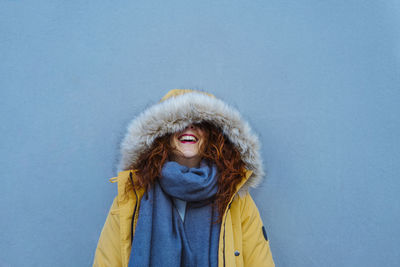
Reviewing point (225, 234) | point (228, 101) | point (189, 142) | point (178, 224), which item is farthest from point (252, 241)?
point (228, 101)

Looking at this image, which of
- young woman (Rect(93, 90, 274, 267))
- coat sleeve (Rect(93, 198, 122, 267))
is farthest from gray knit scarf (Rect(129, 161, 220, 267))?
coat sleeve (Rect(93, 198, 122, 267))

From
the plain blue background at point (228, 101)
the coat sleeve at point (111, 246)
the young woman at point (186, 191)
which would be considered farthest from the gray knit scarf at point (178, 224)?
the plain blue background at point (228, 101)

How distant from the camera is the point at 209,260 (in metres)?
0.94

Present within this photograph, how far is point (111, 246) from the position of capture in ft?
3.21

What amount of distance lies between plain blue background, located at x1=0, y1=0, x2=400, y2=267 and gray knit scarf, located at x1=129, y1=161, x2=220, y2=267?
40 centimetres

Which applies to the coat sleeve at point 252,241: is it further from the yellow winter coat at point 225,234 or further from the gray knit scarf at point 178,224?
A: the gray knit scarf at point 178,224

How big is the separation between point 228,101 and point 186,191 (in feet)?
1.78

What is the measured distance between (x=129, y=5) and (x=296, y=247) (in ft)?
4.93

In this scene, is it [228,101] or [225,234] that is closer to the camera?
[225,234]

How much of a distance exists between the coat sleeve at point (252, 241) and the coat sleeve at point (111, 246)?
1.64 ft

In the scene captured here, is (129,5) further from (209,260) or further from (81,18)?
(209,260)

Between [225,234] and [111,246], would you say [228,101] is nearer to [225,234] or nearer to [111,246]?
[225,234]

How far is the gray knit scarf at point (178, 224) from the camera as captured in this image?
92 cm

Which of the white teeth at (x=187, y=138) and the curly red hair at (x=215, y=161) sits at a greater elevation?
the white teeth at (x=187, y=138)
